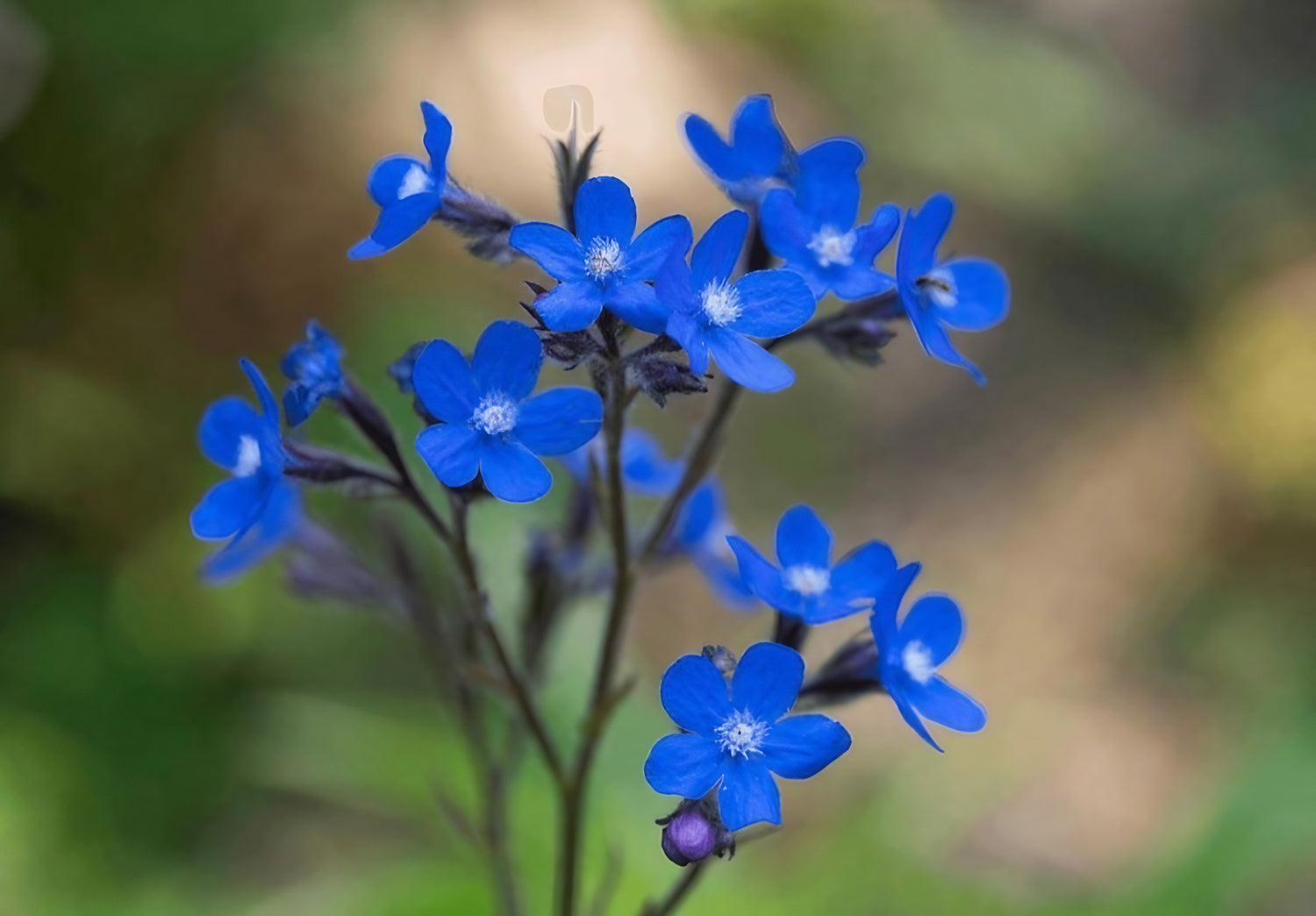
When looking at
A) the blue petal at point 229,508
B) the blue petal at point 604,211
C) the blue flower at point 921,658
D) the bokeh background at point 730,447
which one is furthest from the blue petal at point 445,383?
the bokeh background at point 730,447

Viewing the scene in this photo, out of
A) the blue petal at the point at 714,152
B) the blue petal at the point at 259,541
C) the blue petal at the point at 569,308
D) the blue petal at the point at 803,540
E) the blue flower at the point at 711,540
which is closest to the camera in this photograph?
the blue petal at the point at 569,308

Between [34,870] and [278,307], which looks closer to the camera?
[34,870]

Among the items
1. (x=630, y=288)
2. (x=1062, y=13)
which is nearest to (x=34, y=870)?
(x=630, y=288)

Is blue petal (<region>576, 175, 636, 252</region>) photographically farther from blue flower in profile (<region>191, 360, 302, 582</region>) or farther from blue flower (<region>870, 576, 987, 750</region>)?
blue flower (<region>870, 576, 987, 750</region>)

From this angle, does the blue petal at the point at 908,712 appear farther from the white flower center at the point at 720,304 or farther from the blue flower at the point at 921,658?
the white flower center at the point at 720,304

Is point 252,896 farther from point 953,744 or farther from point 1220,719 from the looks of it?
point 1220,719

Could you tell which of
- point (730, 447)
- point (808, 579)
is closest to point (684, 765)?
point (808, 579)
